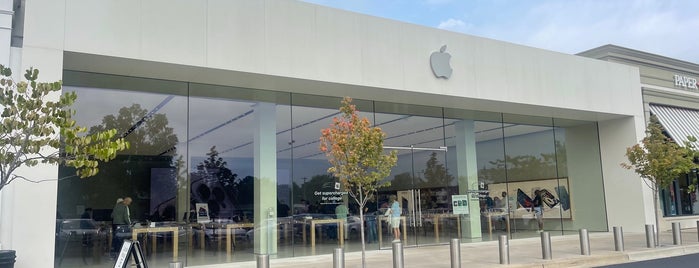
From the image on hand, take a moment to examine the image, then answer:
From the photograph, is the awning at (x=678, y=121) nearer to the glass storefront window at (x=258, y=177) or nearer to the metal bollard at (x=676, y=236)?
the glass storefront window at (x=258, y=177)

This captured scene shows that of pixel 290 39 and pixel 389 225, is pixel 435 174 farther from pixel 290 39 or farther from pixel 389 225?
pixel 290 39

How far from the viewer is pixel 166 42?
12180 millimetres

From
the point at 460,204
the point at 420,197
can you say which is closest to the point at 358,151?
the point at 420,197

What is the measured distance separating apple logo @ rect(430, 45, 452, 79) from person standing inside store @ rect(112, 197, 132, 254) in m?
9.24

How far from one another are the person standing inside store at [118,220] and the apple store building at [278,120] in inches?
3.1

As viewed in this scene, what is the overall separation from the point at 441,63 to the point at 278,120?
16.8 feet

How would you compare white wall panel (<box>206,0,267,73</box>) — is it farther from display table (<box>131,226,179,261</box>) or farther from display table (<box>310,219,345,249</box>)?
display table (<box>310,219,345,249</box>)

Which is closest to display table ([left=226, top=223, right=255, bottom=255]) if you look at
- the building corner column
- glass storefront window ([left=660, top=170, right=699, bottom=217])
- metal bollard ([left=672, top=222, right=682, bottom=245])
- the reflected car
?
the reflected car

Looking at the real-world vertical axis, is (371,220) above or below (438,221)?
above

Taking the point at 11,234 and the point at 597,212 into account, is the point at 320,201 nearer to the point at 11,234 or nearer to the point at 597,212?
the point at 11,234

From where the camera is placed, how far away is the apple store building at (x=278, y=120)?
1210cm

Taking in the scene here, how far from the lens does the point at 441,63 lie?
640 inches

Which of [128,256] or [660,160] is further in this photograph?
[660,160]

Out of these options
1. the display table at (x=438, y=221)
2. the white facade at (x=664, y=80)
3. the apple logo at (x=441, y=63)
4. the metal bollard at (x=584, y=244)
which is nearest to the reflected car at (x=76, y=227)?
the apple logo at (x=441, y=63)
